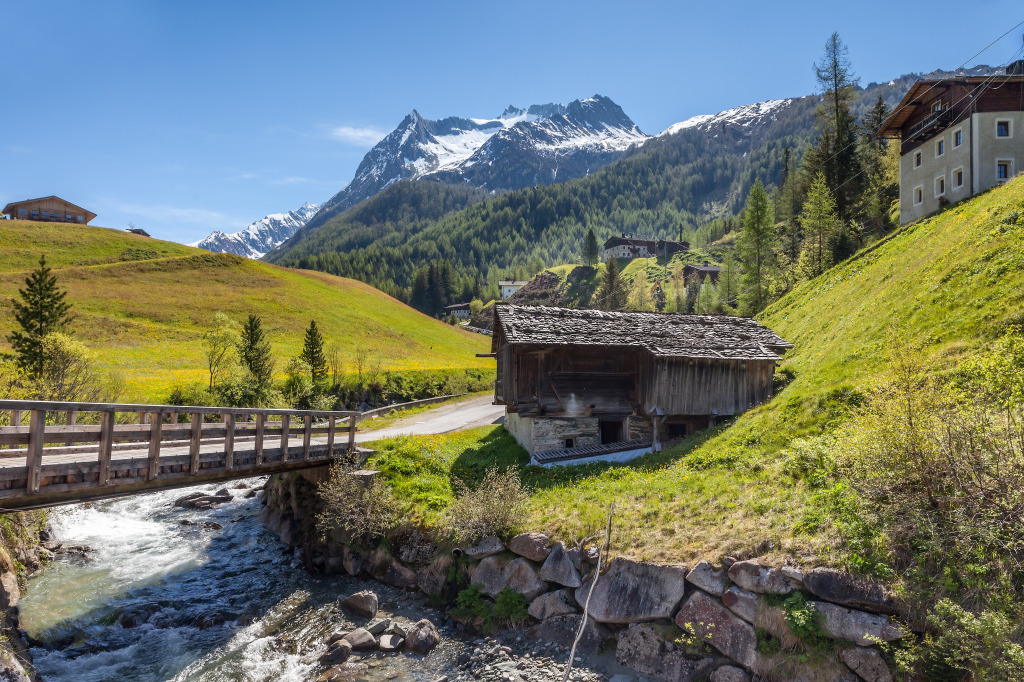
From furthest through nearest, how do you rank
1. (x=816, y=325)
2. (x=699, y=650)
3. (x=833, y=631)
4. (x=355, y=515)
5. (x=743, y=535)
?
(x=816, y=325), (x=355, y=515), (x=743, y=535), (x=699, y=650), (x=833, y=631)

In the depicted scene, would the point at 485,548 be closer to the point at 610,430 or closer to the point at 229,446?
the point at 229,446

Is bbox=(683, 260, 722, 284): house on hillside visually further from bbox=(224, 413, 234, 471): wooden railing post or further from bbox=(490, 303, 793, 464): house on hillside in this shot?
bbox=(224, 413, 234, 471): wooden railing post

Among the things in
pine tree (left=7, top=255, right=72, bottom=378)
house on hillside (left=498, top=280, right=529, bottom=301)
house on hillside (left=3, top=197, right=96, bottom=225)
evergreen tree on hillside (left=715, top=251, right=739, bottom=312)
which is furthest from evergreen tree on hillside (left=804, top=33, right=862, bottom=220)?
house on hillside (left=3, top=197, right=96, bottom=225)

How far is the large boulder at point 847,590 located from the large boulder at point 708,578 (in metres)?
1.78

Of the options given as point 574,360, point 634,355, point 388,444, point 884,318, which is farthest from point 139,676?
point 884,318

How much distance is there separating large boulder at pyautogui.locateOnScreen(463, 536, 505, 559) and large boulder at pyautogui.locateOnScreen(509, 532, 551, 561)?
18.2 inches

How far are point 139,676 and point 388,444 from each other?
13.0 meters

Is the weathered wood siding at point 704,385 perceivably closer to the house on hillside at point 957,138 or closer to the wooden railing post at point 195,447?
the wooden railing post at point 195,447

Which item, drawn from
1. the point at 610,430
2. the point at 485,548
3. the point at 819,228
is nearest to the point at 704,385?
the point at 610,430

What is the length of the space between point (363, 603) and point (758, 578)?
11.9 metres

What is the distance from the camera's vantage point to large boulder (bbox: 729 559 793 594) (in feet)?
38.5

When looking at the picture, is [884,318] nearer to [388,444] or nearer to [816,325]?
[816,325]

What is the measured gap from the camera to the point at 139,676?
1417cm

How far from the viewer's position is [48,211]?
121062 mm
